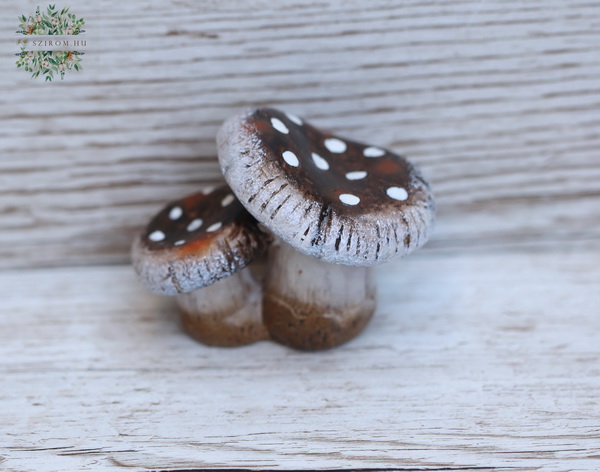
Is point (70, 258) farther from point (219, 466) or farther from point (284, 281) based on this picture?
point (219, 466)

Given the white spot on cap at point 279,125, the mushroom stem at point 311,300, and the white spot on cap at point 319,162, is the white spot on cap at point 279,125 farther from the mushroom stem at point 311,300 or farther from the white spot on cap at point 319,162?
the mushroom stem at point 311,300

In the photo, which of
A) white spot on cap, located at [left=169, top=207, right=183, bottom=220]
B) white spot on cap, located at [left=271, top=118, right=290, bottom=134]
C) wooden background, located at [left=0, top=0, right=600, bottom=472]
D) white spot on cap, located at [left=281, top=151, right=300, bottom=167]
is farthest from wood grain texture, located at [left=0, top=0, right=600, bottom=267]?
white spot on cap, located at [left=281, top=151, right=300, bottom=167]

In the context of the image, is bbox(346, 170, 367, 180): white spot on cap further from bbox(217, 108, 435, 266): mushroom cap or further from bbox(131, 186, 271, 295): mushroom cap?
bbox(131, 186, 271, 295): mushroom cap

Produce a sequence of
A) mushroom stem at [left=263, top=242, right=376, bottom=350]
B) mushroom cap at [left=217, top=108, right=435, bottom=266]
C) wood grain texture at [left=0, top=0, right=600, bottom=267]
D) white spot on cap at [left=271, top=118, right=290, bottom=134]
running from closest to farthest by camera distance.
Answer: mushroom cap at [left=217, top=108, right=435, bottom=266]
white spot on cap at [left=271, top=118, right=290, bottom=134]
mushroom stem at [left=263, top=242, right=376, bottom=350]
wood grain texture at [left=0, top=0, right=600, bottom=267]

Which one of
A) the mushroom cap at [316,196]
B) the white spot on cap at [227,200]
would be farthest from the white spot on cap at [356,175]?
the white spot on cap at [227,200]

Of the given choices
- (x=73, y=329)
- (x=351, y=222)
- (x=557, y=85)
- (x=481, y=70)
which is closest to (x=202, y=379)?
(x=73, y=329)
